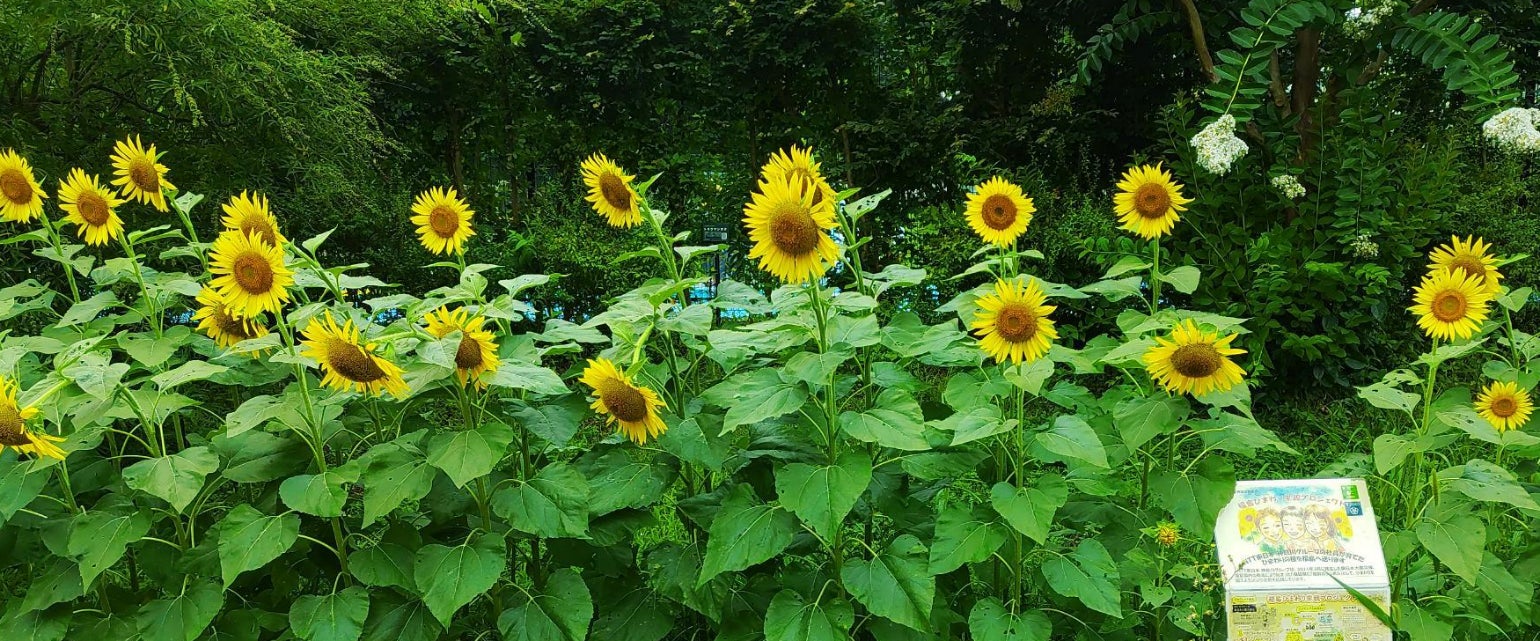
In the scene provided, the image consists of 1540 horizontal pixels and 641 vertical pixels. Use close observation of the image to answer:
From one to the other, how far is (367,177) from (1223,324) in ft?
16.9

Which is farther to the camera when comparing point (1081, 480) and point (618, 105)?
point (618, 105)

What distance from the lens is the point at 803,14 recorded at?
18.5ft

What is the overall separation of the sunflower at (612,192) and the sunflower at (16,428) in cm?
92

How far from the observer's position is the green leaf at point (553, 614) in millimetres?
1618

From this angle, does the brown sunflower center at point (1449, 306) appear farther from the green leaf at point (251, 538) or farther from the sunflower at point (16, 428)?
the sunflower at point (16, 428)

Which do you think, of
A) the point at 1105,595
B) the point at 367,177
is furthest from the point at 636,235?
the point at 1105,595

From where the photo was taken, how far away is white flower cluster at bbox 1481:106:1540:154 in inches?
117

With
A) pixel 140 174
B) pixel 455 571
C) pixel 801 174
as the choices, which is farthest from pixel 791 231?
pixel 140 174

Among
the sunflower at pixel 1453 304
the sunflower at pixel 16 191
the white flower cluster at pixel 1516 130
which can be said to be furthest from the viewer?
the white flower cluster at pixel 1516 130

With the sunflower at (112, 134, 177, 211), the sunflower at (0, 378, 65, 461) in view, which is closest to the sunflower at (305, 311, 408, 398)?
the sunflower at (0, 378, 65, 461)

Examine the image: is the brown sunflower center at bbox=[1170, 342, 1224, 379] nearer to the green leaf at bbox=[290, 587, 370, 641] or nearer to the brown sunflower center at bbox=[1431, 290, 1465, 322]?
the brown sunflower center at bbox=[1431, 290, 1465, 322]

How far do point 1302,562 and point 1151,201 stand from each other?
2.21 feet

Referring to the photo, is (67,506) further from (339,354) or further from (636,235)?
(636,235)

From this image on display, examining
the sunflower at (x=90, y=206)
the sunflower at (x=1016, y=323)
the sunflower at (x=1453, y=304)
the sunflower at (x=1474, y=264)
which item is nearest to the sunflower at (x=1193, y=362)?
the sunflower at (x=1016, y=323)
